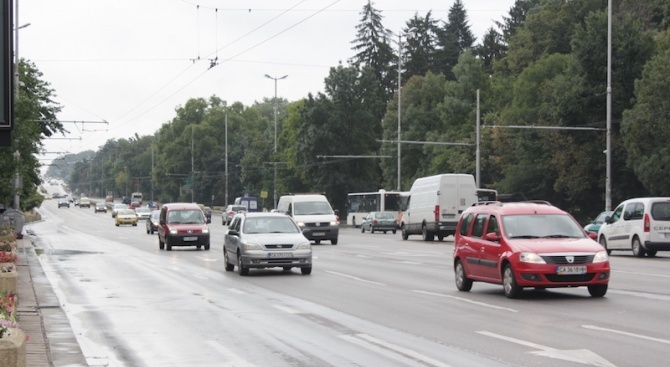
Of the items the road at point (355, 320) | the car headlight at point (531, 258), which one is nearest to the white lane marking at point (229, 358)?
the road at point (355, 320)

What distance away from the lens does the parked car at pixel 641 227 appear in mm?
33062

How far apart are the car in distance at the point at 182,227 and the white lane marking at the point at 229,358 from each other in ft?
96.2

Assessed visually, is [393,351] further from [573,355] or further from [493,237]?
[493,237]

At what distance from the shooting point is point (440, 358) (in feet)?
36.6

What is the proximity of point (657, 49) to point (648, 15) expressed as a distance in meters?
20.1

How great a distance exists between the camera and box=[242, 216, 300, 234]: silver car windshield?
26875mm

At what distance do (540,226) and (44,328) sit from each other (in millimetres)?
8621

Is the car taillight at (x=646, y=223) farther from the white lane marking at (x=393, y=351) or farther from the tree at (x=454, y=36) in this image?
the tree at (x=454, y=36)

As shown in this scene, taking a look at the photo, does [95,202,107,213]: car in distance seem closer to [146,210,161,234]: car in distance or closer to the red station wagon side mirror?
[146,210,161,234]: car in distance

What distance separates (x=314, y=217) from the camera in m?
46.0

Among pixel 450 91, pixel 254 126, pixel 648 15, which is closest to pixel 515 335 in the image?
pixel 648 15

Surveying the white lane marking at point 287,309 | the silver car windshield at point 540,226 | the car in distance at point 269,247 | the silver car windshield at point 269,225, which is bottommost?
the white lane marking at point 287,309

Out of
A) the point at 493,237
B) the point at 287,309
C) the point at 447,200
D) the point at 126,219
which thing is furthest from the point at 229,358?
the point at 126,219

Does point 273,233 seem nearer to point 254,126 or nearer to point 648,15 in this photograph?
point 648,15
